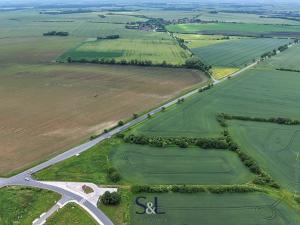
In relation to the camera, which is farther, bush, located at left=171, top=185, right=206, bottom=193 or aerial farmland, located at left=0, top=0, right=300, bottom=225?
bush, located at left=171, top=185, right=206, bottom=193

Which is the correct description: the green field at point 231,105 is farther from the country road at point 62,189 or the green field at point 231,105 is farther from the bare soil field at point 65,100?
the country road at point 62,189

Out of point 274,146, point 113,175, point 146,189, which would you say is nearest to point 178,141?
point 146,189

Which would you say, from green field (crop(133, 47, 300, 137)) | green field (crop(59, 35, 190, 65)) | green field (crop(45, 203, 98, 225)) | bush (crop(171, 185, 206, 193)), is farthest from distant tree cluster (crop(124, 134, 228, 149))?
green field (crop(59, 35, 190, 65))

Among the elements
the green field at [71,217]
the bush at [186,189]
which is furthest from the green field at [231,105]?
the green field at [71,217]

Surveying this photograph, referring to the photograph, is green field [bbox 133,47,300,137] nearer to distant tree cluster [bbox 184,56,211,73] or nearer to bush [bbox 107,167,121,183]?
distant tree cluster [bbox 184,56,211,73]

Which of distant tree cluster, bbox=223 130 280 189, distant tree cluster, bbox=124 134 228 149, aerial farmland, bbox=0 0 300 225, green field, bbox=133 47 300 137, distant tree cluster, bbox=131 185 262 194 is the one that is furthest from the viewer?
green field, bbox=133 47 300 137

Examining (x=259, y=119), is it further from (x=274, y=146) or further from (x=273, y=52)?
(x=273, y=52)
